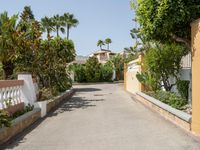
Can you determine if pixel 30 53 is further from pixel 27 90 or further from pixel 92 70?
pixel 92 70

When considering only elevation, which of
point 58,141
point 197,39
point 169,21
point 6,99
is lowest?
point 58,141

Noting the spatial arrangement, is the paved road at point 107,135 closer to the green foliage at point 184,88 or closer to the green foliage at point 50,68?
the green foliage at point 184,88

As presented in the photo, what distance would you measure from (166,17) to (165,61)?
23.6 ft

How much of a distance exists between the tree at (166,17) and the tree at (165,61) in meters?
5.05

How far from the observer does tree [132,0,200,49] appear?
11.1 meters

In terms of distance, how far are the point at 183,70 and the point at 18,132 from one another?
9085mm

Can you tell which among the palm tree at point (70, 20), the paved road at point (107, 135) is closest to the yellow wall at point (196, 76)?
the paved road at point (107, 135)

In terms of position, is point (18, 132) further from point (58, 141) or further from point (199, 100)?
point (199, 100)

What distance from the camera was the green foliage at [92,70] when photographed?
55719mm

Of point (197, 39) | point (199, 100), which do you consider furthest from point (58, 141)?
point (197, 39)

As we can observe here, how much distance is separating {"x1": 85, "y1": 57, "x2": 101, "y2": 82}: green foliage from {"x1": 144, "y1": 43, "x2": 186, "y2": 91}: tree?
35.9 meters

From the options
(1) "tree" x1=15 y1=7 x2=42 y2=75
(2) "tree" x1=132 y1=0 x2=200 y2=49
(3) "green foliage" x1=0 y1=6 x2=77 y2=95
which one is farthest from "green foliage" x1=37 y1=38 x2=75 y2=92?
(2) "tree" x1=132 y1=0 x2=200 y2=49

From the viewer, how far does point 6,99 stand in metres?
12.0

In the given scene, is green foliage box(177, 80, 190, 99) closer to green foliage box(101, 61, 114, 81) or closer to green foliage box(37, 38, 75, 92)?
green foliage box(37, 38, 75, 92)
